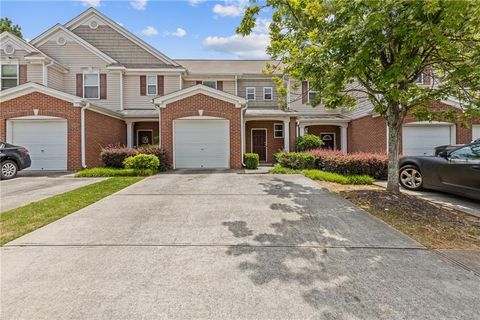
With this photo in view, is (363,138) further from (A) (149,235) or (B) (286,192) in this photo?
(A) (149,235)

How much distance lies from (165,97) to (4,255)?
10084mm

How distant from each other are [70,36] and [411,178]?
1982 cm

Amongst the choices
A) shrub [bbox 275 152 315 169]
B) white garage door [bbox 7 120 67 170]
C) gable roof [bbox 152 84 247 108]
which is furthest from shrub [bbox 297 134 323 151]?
white garage door [bbox 7 120 67 170]

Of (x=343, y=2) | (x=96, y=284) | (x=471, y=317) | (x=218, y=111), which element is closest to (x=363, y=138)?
(x=218, y=111)

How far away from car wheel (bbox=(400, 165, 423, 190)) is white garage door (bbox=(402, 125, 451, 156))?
595cm

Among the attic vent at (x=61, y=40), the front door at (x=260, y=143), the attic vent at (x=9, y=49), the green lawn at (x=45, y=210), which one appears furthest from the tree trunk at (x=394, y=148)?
the attic vent at (x=9, y=49)

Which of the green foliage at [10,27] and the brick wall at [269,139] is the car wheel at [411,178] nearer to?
the brick wall at [269,139]

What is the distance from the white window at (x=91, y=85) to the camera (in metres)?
16.4

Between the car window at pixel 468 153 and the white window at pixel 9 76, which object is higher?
the white window at pixel 9 76

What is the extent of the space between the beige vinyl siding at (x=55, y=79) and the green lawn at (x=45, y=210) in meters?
11.4

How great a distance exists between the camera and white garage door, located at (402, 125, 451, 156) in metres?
12.9

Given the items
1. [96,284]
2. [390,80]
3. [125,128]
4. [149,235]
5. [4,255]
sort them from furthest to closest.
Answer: [125,128], [390,80], [149,235], [4,255], [96,284]

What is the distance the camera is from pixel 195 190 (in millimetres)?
7613

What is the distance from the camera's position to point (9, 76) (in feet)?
50.2
